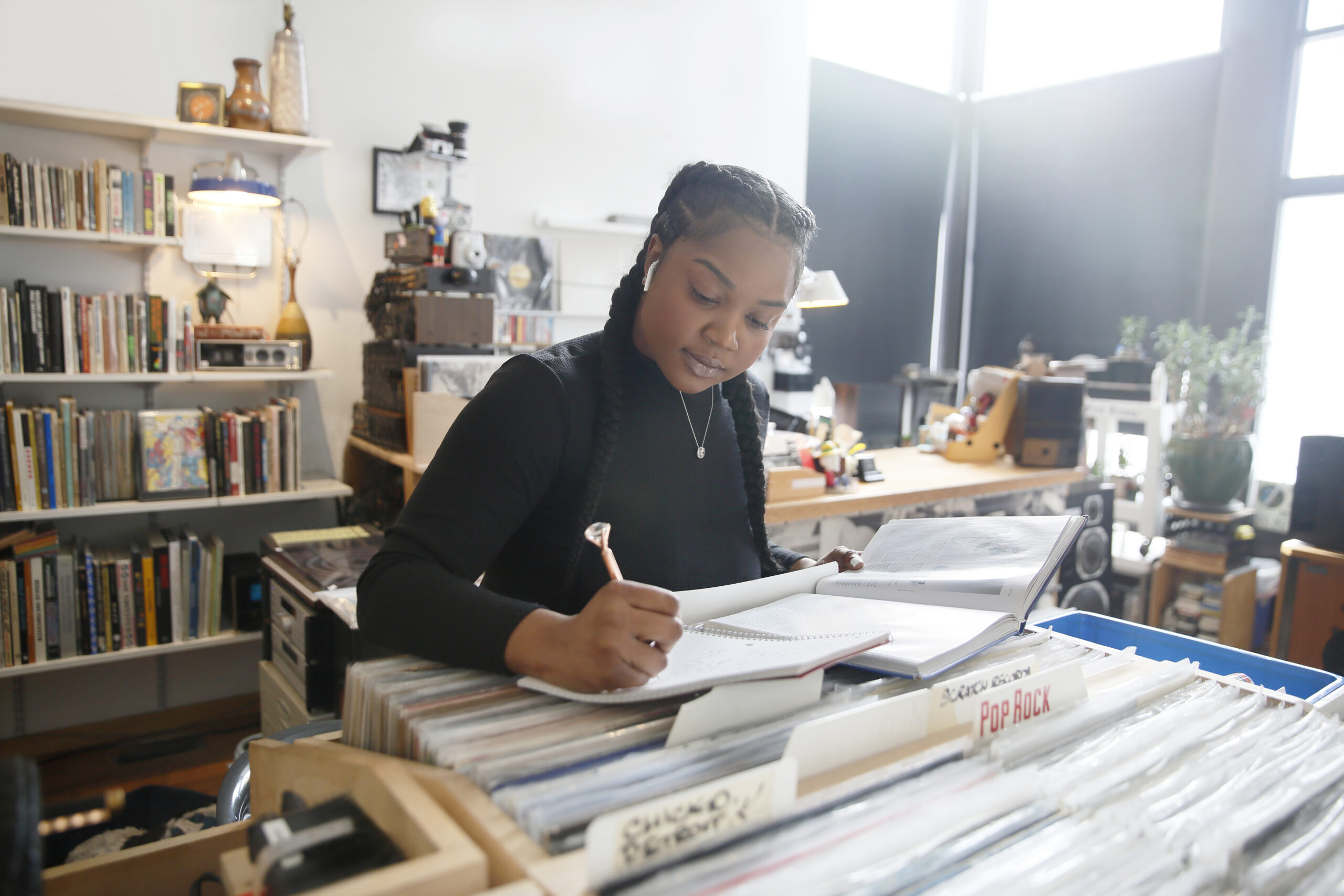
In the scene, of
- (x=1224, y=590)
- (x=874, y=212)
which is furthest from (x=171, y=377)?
(x=874, y=212)

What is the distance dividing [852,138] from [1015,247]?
1395 millimetres

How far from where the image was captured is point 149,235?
2.73 meters

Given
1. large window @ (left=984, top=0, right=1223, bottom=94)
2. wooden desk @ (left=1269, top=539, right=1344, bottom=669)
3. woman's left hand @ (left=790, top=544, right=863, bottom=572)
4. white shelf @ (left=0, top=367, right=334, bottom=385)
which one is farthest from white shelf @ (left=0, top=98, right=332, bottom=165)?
large window @ (left=984, top=0, right=1223, bottom=94)

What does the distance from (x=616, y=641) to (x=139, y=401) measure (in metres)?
3.05

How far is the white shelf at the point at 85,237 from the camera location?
8.39 ft

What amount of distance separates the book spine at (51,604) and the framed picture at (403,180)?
174cm

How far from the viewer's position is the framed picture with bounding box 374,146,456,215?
344 centimetres

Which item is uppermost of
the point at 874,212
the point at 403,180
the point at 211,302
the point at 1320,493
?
the point at 874,212

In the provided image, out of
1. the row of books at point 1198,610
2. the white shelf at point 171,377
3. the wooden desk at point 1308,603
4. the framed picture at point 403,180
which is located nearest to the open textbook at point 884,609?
the white shelf at point 171,377

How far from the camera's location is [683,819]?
0.49 metres

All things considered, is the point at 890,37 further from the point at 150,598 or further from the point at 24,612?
the point at 24,612

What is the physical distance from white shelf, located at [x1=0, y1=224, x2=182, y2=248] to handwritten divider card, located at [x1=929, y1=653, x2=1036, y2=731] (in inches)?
113

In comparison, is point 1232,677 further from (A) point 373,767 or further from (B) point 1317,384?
(B) point 1317,384

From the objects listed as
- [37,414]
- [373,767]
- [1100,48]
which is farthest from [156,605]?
[1100,48]
